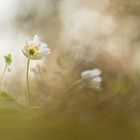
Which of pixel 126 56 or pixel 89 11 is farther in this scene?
pixel 89 11

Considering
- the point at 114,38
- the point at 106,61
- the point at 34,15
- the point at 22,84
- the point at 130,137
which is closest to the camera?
the point at 130,137

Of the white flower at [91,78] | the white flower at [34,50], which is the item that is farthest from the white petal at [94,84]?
the white flower at [34,50]

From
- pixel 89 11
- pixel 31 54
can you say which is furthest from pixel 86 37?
pixel 31 54

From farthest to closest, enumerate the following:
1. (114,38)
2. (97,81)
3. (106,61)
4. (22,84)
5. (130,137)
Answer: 1. (114,38)
2. (106,61)
3. (22,84)
4. (97,81)
5. (130,137)

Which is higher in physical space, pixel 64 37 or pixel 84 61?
pixel 64 37

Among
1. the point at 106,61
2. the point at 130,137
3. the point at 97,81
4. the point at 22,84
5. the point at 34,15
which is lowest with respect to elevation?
the point at 130,137

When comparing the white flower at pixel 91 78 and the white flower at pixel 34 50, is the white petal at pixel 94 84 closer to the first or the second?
the white flower at pixel 91 78

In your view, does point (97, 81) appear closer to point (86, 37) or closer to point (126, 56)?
point (126, 56)
